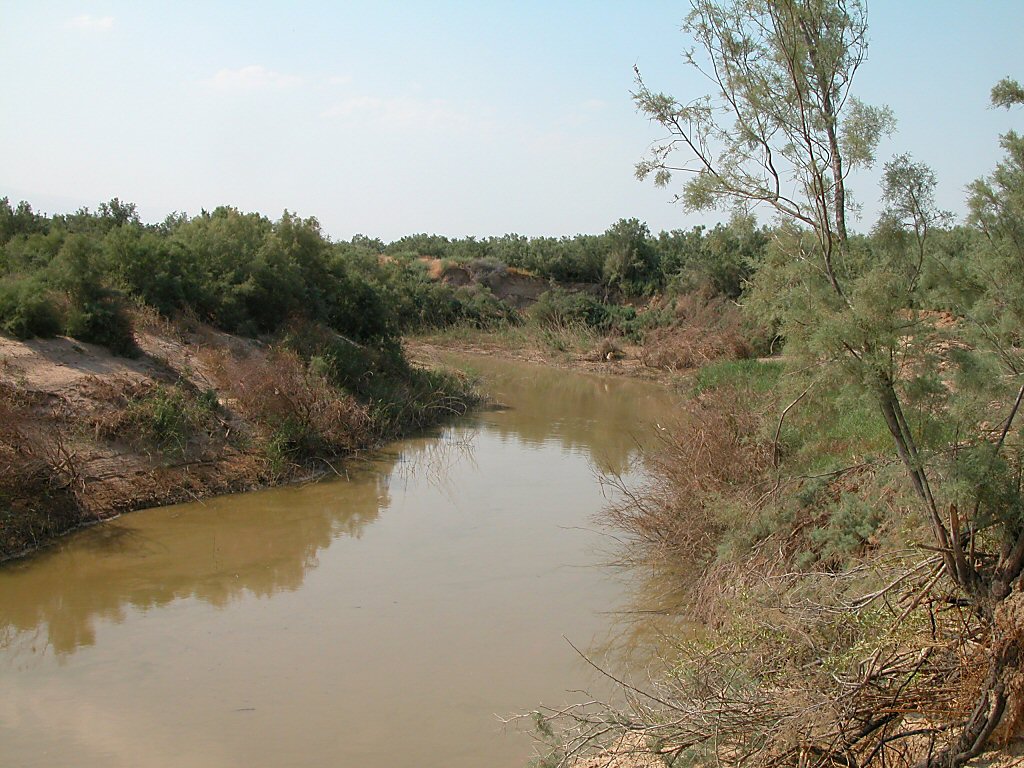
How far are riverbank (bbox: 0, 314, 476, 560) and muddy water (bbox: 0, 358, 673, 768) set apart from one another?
0.57 meters

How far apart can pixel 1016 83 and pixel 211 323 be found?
53.0ft

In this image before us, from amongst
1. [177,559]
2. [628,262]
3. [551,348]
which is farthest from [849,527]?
[628,262]

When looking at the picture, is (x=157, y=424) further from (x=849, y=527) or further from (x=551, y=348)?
(x=551, y=348)

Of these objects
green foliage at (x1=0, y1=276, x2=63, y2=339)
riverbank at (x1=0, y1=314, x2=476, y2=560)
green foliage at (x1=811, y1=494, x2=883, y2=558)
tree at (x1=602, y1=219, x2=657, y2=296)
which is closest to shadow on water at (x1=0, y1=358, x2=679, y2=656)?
riverbank at (x1=0, y1=314, x2=476, y2=560)

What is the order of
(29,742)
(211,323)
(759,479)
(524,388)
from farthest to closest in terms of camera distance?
1. (524,388)
2. (211,323)
3. (759,479)
4. (29,742)

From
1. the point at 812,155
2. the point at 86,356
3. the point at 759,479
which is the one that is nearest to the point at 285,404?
the point at 86,356

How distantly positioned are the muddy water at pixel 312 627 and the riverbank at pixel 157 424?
0.57m

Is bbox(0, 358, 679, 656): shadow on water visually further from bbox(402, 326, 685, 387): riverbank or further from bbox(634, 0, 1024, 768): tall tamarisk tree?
bbox(402, 326, 685, 387): riverbank

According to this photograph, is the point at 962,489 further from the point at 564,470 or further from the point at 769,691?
the point at 564,470

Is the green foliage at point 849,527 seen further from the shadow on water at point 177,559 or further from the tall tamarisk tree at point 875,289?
the shadow on water at point 177,559

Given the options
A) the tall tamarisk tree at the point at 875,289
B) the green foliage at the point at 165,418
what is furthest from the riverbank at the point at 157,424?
the tall tamarisk tree at the point at 875,289

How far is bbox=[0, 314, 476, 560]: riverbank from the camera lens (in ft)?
38.7

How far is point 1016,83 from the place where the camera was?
6477 mm

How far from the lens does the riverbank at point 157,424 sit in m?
11.8
